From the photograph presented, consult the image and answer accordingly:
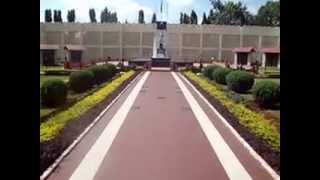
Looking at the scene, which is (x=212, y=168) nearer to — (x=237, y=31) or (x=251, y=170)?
(x=251, y=170)

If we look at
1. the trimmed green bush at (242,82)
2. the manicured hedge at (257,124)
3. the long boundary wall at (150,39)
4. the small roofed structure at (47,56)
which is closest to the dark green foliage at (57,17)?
the long boundary wall at (150,39)

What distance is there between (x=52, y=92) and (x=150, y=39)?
143 feet

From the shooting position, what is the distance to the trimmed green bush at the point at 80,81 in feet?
67.7

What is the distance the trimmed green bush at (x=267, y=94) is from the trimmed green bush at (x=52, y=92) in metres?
5.08

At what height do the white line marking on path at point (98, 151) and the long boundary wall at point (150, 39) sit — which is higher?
the long boundary wall at point (150, 39)

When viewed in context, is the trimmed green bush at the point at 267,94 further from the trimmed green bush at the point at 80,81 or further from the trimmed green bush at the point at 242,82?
the trimmed green bush at the point at 80,81

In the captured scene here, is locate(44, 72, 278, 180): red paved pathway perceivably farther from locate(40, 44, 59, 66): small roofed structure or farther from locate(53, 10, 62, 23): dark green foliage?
locate(53, 10, 62, 23): dark green foliage

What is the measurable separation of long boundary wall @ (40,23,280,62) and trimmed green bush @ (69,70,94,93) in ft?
117

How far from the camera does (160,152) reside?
8.95 metres

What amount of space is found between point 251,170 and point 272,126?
3.76 m

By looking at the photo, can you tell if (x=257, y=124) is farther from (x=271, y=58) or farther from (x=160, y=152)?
(x=271, y=58)

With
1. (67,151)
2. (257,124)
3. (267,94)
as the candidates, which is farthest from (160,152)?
(267,94)
